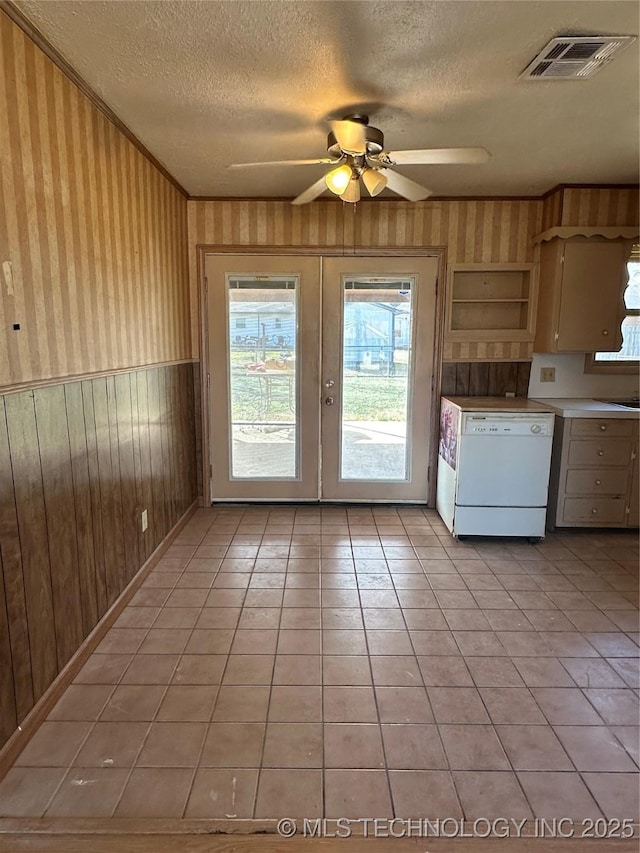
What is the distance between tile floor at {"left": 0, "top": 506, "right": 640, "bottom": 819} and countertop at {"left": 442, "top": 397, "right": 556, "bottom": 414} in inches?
39.3

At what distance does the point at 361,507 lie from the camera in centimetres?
400

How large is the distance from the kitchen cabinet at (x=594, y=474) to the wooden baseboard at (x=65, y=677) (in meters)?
2.86

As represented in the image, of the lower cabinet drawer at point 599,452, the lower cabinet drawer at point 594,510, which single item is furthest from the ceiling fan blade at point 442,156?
the lower cabinet drawer at point 594,510

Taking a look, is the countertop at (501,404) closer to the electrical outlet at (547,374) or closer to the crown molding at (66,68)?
the electrical outlet at (547,374)

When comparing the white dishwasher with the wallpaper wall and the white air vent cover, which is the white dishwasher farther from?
the white air vent cover

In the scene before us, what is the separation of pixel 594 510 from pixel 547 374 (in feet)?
3.73

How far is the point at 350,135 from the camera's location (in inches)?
81.7

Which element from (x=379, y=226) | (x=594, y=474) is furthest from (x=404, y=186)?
(x=594, y=474)

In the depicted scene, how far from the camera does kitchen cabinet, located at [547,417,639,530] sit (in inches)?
129

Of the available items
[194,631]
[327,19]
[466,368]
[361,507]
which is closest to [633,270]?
[466,368]

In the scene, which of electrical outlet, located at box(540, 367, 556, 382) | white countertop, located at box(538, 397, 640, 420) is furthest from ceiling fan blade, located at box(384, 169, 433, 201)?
electrical outlet, located at box(540, 367, 556, 382)

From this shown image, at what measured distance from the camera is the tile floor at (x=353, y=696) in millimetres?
1453

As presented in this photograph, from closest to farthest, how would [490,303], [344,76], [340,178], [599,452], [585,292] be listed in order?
1. [344,76]
2. [340,178]
3. [599,452]
4. [585,292]
5. [490,303]

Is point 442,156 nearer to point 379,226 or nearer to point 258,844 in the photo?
point 379,226
